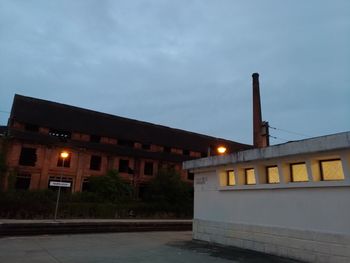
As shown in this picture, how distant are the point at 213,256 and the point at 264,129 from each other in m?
10.7

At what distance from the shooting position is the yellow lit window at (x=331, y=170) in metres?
8.46

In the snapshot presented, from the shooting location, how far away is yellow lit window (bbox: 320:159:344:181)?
8.46m

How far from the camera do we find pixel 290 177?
9.80m

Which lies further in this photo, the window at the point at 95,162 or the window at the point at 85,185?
the window at the point at 95,162

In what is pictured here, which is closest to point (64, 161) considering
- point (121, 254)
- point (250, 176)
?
point (121, 254)

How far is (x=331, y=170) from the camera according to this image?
869 centimetres

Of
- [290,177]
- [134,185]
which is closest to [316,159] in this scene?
[290,177]

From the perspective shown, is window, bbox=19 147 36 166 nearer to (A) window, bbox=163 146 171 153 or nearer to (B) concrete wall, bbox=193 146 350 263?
(A) window, bbox=163 146 171 153

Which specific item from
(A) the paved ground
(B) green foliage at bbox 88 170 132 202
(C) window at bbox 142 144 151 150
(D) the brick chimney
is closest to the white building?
(A) the paved ground

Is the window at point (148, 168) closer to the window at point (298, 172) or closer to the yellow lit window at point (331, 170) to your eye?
the window at point (298, 172)

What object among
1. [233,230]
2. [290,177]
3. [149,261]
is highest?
[290,177]

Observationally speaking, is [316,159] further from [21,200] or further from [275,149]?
[21,200]

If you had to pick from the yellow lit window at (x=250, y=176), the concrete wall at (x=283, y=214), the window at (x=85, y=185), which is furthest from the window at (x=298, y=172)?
the window at (x=85, y=185)

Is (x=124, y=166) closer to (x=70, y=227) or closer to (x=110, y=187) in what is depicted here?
(x=110, y=187)
